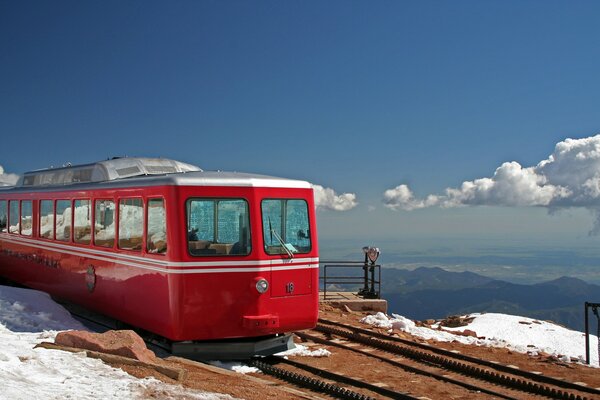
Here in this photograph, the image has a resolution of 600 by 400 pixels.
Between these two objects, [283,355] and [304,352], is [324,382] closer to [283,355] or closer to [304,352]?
[283,355]

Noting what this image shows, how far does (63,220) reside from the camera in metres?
13.9

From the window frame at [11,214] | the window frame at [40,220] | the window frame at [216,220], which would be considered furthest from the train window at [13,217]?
the window frame at [216,220]

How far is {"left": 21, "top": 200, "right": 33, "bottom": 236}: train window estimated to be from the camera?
52.7 ft

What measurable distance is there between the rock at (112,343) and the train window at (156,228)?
1.72m

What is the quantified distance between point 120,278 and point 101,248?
92 centimetres

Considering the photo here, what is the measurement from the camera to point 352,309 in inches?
A: 794

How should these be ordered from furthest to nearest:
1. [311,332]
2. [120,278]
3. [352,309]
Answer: [352,309], [311,332], [120,278]

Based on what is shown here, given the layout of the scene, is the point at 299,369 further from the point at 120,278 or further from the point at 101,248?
the point at 101,248

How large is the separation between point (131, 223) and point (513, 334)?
13.6 metres

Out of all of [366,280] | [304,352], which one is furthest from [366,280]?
[304,352]

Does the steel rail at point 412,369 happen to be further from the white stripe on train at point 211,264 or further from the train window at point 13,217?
the train window at point 13,217

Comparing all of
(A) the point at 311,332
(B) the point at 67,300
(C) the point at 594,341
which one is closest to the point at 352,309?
(A) the point at 311,332

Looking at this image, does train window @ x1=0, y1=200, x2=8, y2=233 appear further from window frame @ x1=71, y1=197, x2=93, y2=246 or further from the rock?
the rock

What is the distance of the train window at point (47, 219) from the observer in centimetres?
1463
